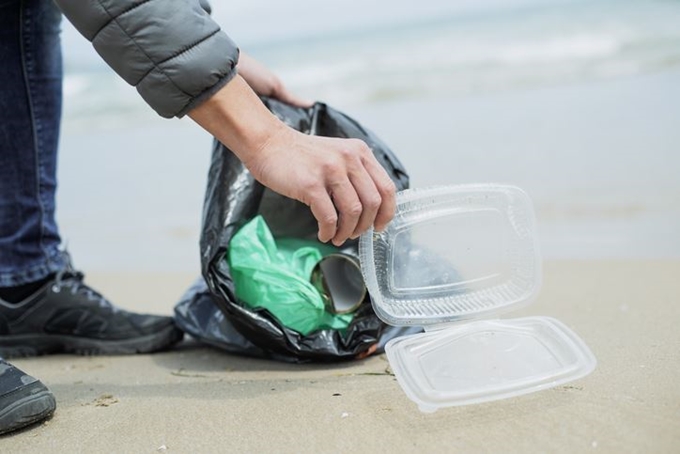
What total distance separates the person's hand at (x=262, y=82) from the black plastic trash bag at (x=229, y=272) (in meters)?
0.03

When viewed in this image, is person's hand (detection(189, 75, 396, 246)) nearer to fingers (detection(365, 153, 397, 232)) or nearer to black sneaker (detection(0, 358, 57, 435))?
fingers (detection(365, 153, 397, 232))

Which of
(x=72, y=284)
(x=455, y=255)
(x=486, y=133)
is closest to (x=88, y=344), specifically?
(x=72, y=284)

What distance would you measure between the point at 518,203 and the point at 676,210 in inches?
64.2

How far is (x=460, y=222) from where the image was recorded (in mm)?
1795

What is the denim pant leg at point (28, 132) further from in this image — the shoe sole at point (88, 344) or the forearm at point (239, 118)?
the forearm at point (239, 118)

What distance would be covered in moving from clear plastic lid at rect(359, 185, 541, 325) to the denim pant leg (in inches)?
38.3

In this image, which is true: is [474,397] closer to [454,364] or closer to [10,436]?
[454,364]

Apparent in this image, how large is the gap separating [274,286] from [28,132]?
0.78 meters

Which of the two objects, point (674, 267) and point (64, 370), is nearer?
point (64, 370)

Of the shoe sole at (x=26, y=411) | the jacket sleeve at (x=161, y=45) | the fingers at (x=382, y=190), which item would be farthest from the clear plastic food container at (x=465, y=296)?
the shoe sole at (x=26, y=411)

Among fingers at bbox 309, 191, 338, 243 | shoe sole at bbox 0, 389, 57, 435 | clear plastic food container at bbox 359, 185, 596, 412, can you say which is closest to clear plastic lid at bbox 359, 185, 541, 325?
clear plastic food container at bbox 359, 185, 596, 412

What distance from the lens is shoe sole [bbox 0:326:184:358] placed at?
2.15 m

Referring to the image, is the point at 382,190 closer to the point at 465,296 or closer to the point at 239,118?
the point at 239,118

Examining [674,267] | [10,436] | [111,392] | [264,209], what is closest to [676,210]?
[674,267]
